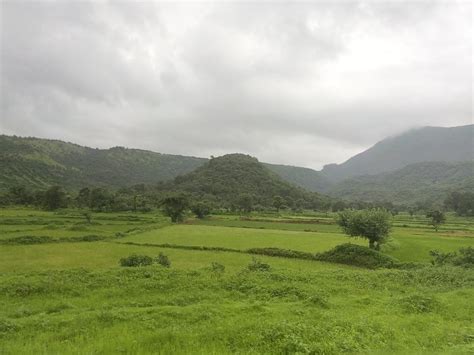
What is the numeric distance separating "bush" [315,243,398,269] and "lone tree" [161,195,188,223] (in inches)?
2138

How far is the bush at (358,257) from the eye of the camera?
37666mm

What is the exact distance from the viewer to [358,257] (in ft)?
130

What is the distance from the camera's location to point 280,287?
66.6ft

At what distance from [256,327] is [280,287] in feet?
28.3

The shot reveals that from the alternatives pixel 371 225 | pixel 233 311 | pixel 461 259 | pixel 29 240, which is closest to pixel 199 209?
pixel 29 240

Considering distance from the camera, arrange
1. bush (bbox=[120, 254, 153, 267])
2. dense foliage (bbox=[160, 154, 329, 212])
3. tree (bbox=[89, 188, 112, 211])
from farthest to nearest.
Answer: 1. dense foliage (bbox=[160, 154, 329, 212])
2. tree (bbox=[89, 188, 112, 211])
3. bush (bbox=[120, 254, 153, 267])

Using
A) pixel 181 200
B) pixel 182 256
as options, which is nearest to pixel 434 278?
pixel 182 256

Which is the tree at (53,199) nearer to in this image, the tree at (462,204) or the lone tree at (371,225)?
the lone tree at (371,225)

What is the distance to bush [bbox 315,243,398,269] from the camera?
124 ft

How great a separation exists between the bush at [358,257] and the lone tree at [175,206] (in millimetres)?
54306

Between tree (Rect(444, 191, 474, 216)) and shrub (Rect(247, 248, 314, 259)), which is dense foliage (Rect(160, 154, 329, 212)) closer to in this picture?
tree (Rect(444, 191, 474, 216))

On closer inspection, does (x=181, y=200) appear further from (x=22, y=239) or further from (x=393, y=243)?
(x=393, y=243)

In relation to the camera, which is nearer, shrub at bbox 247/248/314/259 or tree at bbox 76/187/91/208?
shrub at bbox 247/248/314/259

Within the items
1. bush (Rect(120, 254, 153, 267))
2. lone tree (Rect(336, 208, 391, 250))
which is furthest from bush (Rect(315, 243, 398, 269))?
bush (Rect(120, 254, 153, 267))
